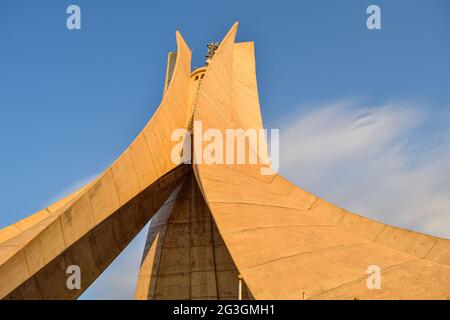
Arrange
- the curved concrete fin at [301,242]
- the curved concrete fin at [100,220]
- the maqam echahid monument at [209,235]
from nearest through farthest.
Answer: the curved concrete fin at [301,242] → the maqam echahid monument at [209,235] → the curved concrete fin at [100,220]

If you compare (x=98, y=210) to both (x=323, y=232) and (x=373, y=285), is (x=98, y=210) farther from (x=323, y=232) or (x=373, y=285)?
(x=373, y=285)

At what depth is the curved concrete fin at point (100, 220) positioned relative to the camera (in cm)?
660

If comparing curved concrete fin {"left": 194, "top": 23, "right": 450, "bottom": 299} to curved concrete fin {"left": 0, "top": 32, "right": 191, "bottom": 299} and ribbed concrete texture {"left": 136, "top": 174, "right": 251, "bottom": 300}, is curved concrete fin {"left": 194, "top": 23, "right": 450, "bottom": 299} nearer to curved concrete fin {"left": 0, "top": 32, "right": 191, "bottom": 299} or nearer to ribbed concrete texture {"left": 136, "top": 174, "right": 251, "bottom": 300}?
curved concrete fin {"left": 0, "top": 32, "right": 191, "bottom": 299}

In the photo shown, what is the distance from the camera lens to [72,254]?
751 cm

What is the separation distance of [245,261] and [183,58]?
Answer: 7.57m

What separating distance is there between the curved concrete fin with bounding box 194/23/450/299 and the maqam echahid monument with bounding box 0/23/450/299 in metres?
0.02

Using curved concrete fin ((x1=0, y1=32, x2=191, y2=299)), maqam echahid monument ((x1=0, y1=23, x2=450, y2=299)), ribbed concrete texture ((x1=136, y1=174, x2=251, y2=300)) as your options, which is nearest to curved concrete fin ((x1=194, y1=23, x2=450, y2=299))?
maqam echahid monument ((x1=0, y1=23, x2=450, y2=299))

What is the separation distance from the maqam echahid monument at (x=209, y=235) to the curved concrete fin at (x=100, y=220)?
0.02 meters

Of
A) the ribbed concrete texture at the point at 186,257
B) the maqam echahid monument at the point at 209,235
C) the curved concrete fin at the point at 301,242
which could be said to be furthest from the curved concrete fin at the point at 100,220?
the curved concrete fin at the point at 301,242

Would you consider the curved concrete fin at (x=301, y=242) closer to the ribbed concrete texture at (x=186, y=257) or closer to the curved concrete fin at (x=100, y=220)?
the curved concrete fin at (x=100, y=220)

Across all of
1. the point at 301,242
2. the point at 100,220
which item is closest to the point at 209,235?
the point at 100,220

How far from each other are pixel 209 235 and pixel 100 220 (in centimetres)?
435

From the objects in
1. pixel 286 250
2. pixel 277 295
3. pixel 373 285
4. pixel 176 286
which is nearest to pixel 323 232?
pixel 286 250
